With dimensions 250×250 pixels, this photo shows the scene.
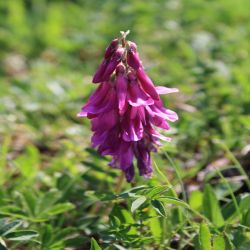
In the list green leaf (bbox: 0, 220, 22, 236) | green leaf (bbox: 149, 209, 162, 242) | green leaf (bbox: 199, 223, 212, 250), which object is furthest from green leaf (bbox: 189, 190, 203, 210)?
green leaf (bbox: 0, 220, 22, 236)

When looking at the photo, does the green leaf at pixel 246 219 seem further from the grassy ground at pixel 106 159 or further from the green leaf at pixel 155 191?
the green leaf at pixel 155 191

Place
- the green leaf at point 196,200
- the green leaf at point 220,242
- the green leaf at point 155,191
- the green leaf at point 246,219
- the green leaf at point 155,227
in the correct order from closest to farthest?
the green leaf at point 220,242, the green leaf at point 155,191, the green leaf at point 246,219, the green leaf at point 155,227, the green leaf at point 196,200

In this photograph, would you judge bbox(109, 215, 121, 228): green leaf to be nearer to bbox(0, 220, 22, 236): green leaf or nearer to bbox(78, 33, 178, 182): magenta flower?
bbox(78, 33, 178, 182): magenta flower

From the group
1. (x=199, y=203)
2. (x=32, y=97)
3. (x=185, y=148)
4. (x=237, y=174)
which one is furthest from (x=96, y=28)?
(x=199, y=203)

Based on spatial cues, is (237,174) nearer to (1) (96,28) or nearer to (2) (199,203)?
(2) (199,203)

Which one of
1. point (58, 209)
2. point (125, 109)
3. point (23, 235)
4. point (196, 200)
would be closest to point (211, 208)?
point (196, 200)

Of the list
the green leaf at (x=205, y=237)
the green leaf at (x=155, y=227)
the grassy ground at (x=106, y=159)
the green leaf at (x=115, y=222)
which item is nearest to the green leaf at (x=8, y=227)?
the grassy ground at (x=106, y=159)

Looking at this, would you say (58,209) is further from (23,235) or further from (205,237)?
(205,237)
